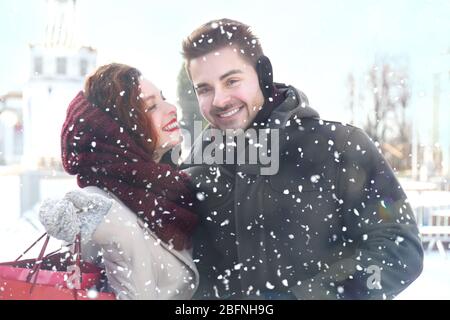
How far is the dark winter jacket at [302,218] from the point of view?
112cm

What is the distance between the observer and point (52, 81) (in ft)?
4.01

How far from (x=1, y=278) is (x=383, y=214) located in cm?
88

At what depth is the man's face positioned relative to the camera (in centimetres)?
111

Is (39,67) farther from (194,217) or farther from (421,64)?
(421,64)

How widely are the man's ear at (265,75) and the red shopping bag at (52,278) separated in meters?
0.53

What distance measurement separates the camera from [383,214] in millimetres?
1097

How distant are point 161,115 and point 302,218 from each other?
408 mm

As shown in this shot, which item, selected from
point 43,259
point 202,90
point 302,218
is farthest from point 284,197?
point 43,259

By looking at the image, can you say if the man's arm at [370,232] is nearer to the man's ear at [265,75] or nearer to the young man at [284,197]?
the young man at [284,197]

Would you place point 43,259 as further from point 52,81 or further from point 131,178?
point 52,81

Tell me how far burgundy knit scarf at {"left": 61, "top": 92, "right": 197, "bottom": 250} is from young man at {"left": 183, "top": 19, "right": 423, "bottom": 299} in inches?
3.2

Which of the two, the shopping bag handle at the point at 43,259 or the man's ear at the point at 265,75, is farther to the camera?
the man's ear at the point at 265,75

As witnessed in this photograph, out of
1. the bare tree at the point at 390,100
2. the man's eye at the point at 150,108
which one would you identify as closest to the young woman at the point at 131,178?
the man's eye at the point at 150,108
